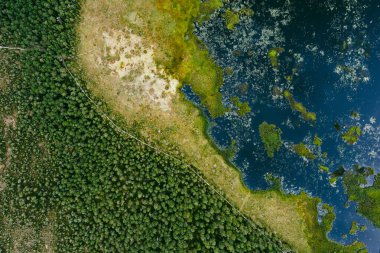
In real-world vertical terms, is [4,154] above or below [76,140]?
below

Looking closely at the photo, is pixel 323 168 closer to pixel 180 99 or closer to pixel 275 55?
pixel 275 55

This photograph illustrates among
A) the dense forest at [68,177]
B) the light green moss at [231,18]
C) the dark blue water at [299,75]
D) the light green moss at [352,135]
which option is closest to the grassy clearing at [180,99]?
the dark blue water at [299,75]

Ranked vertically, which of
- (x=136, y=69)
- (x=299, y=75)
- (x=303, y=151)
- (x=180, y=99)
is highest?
(x=299, y=75)

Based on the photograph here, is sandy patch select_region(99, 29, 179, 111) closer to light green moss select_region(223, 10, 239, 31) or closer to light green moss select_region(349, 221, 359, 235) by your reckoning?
light green moss select_region(223, 10, 239, 31)

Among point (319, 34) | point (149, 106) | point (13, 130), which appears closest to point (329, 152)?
point (319, 34)

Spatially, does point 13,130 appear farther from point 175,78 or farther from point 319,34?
point 319,34

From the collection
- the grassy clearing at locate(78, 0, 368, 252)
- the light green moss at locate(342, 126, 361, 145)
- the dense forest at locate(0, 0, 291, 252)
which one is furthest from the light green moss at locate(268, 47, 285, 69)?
the dense forest at locate(0, 0, 291, 252)

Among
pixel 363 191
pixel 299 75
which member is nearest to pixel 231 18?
pixel 299 75

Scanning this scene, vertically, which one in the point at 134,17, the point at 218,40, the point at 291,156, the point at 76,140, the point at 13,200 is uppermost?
the point at 218,40
